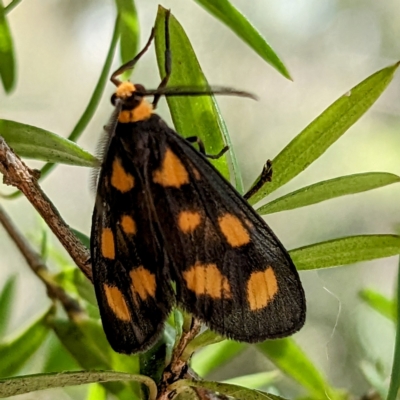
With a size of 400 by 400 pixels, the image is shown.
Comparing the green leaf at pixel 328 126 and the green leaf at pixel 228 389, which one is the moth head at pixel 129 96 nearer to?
the green leaf at pixel 328 126

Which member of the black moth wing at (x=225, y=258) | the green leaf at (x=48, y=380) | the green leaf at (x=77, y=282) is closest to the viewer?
the green leaf at (x=48, y=380)

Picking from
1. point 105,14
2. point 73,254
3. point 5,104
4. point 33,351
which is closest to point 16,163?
point 73,254

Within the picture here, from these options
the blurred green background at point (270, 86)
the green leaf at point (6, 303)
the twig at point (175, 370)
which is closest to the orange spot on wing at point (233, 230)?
the twig at point (175, 370)

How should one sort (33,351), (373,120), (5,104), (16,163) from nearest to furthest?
1. (16,163)
2. (33,351)
3. (5,104)
4. (373,120)

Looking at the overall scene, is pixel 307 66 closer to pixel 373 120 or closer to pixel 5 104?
pixel 373 120

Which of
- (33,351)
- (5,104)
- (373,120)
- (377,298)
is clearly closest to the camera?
(33,351)

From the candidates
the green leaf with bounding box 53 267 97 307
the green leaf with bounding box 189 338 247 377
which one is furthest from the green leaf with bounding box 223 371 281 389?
the green leaf with bounding box 53 267 97 307

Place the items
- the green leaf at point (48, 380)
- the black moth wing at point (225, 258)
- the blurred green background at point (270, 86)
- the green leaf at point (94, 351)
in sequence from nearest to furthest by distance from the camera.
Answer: the green leaf at point (48, 380), the black moth wing at point (225, 258), the green leaf at point (94, 351), the blurred green background at point (270, 86)
